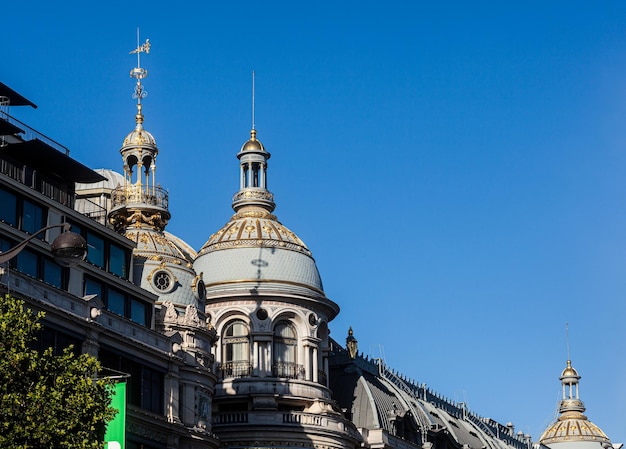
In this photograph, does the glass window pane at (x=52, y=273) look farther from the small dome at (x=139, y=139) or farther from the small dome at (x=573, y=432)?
the small dome at (x=573, y=432)

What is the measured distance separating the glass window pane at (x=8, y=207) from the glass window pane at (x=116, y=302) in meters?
8.39

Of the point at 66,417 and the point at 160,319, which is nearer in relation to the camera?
the point at 66,417

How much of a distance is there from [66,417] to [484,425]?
9567 centimetres

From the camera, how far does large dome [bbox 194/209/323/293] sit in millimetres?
111688

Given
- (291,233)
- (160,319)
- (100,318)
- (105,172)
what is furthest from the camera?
(105,172)

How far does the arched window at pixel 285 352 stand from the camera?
10994 centimetres

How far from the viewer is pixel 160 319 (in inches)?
3703

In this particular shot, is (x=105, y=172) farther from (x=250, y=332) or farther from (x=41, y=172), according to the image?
(x=41, y=172)

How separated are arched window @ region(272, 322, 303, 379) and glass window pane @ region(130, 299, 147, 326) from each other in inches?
829

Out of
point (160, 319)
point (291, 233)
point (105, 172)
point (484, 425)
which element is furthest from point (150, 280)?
point (484, 425)

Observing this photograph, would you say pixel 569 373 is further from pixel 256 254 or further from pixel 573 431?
pixel 256 254

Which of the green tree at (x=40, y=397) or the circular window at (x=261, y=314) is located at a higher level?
the circular window at (x=261, y=314)

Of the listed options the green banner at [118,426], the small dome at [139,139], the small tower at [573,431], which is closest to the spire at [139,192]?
the small dome at [139,139]

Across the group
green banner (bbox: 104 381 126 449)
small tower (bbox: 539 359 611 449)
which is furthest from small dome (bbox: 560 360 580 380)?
green banner (bbox: 104 381 126 449)
